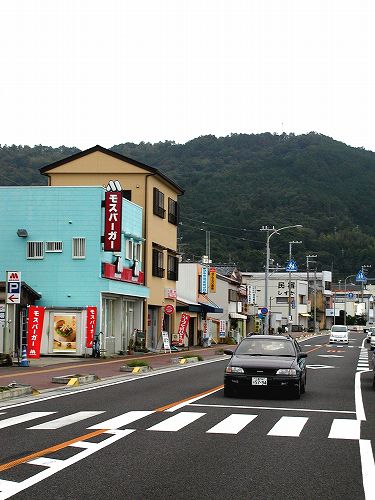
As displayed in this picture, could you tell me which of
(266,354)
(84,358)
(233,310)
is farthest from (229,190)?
(266,354)

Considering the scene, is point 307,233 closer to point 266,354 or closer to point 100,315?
point 100,315

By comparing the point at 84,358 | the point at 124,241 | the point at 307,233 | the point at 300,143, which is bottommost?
the point at 84,358

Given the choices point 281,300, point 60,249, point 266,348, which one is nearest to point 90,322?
point 60,249

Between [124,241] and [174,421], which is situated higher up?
[124,241]

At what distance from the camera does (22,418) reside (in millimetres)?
13641

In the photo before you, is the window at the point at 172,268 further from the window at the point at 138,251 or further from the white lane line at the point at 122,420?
the white lane line at the point at 122,420

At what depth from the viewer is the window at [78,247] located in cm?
3781

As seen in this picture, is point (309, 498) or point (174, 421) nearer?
point (309, 498)

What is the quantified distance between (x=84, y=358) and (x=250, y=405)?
2101cm

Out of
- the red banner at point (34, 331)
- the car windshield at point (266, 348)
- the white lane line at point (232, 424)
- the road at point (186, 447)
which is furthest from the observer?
the red banner at point (34, 331)

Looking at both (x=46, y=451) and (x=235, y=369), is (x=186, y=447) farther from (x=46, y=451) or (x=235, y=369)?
(x=235, y=369)

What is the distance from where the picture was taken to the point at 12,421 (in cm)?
1323

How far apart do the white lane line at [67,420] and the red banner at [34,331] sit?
17.2 m

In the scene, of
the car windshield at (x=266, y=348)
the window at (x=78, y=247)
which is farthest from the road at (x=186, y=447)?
the window at (x=78, y=247)
